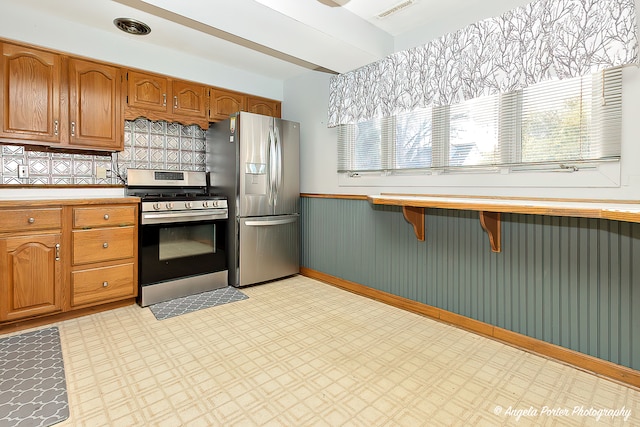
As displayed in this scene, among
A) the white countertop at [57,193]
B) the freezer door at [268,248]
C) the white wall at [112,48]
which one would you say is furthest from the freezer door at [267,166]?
the white countertop at [57,193]

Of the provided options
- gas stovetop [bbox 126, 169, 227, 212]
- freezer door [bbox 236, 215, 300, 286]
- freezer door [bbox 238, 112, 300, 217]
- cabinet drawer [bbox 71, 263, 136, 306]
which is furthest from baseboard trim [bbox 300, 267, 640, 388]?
cabinet drawer [bbox 71, 263, 136, 306]

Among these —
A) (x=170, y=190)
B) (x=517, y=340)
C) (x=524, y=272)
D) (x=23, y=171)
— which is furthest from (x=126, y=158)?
(x=517, y=340)

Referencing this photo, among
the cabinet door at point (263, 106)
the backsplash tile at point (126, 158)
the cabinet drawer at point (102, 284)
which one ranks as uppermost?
the cabinet door at point (263, 106)

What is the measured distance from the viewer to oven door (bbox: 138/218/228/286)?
9.33ft

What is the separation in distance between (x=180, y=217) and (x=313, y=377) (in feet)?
6.41

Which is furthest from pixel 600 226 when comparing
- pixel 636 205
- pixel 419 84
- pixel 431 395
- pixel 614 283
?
pixel 419 84

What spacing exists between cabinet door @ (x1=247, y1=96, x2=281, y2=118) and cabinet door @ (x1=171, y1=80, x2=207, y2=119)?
0.57m

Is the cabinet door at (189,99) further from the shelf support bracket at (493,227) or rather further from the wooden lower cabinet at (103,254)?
the shelf support bracket at (493,227)

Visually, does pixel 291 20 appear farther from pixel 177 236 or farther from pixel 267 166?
pixel 177 236

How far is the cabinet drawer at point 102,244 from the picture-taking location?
2.54 metres

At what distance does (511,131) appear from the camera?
2.20 meters

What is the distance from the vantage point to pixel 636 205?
1.67 m

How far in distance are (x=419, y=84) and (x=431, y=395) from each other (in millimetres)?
2165

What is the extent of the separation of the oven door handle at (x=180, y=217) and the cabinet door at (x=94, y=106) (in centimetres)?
75
